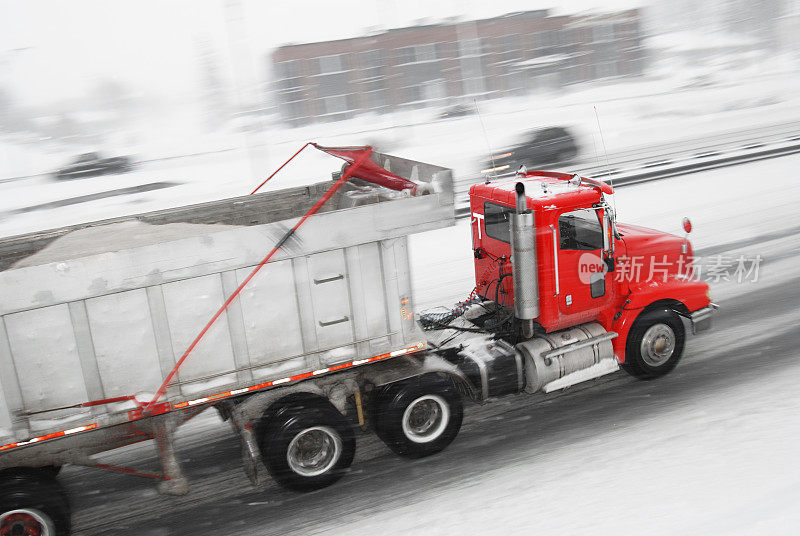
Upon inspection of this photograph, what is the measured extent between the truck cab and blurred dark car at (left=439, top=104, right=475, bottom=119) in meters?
19.6

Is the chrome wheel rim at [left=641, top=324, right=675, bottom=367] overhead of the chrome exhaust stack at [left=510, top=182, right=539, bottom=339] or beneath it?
beneath

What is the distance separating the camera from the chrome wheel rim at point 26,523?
Answer: 5.55 m

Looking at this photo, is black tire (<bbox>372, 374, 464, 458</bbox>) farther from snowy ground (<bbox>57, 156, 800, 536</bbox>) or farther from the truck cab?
the truck cab

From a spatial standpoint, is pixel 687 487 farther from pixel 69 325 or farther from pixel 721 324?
pixel 69 325

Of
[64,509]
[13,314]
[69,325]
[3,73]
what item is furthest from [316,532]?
[3,73]

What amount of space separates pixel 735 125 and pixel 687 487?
25234mm

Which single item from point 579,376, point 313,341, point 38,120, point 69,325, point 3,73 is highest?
point 3,73

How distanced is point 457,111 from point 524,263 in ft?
71.4

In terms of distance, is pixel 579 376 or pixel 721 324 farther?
pixel 721 324

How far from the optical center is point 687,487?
20.0ft

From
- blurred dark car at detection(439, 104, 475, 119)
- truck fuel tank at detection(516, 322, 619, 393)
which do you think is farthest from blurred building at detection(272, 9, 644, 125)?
truck fuel tank at detection(516, 322, 619, 393)

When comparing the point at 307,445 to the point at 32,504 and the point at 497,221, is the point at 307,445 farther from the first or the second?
the point at 497,221

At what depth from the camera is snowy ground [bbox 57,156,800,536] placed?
5.86 m

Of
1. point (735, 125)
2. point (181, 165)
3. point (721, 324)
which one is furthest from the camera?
point (735, 125)
